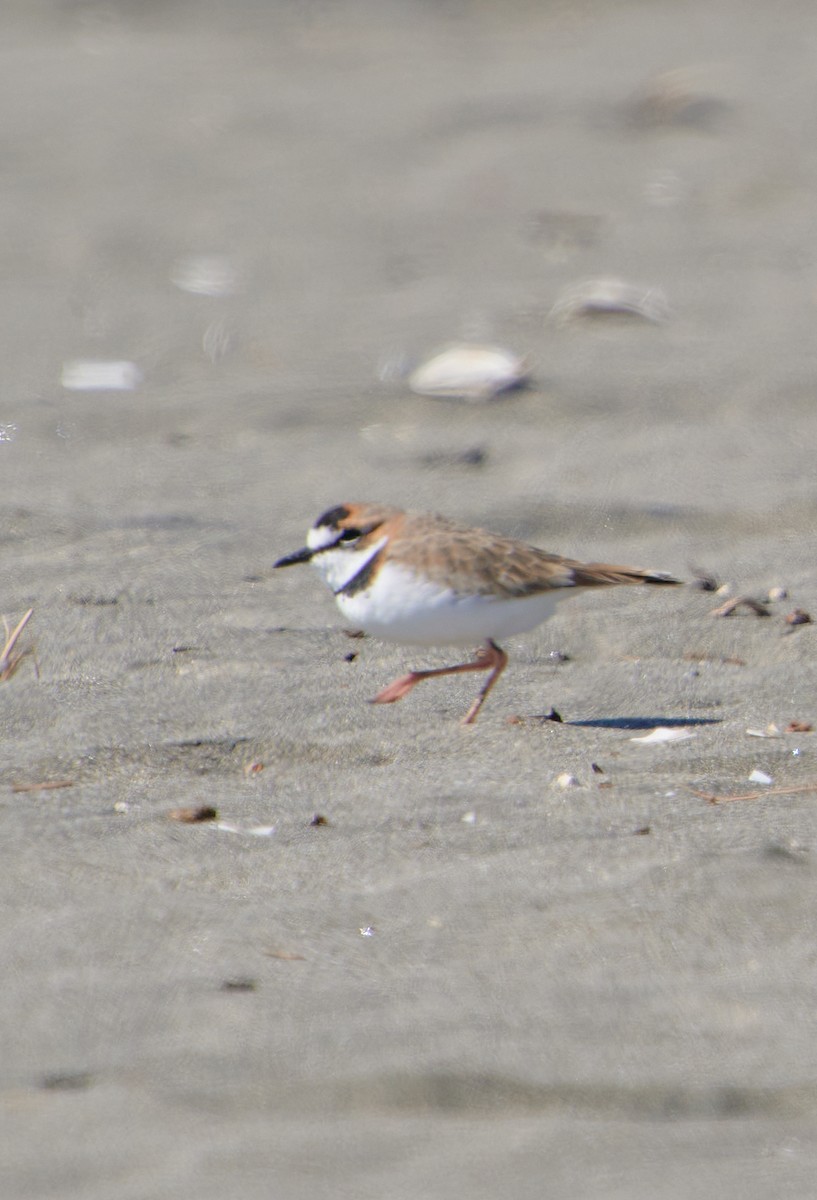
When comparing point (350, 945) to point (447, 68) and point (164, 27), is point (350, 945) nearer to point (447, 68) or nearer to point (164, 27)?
point (447, 68)

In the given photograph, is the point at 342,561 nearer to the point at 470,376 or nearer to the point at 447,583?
the point at 447,583

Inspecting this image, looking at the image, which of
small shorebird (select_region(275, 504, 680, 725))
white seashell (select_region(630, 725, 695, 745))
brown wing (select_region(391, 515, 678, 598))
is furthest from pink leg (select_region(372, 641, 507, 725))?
white seashell (select_region(630, 725, 695, 745))

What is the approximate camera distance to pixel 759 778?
377 cm

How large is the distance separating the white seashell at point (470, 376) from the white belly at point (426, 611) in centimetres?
226

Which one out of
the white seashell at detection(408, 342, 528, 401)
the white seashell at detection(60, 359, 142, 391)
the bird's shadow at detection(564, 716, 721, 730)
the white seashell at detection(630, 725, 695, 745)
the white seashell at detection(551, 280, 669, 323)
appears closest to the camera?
the white seashell at detection(630, 725, 695, 745)

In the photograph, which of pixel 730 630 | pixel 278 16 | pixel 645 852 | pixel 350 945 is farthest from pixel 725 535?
pixel 278 16

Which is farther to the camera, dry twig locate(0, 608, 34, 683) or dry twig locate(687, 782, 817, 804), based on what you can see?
dry twig locate(0, 608, 34, 683)

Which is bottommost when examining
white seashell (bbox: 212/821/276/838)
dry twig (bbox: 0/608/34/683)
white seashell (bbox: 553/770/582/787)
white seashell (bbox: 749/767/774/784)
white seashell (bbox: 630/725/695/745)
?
white seashell (bbox: 630/725/695/745)

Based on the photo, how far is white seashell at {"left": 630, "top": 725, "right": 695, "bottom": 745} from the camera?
13.3ft

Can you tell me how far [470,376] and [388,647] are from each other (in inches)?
78.1

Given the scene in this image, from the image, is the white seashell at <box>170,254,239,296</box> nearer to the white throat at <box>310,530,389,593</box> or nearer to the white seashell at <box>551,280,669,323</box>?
the white seashell at <box>551,280,669,323</box>

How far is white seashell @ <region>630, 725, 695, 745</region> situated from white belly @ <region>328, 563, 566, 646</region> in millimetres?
550

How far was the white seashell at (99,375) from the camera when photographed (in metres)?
6.72

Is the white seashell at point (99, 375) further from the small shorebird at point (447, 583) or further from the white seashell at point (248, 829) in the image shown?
the white seashell at point (248, 829)
